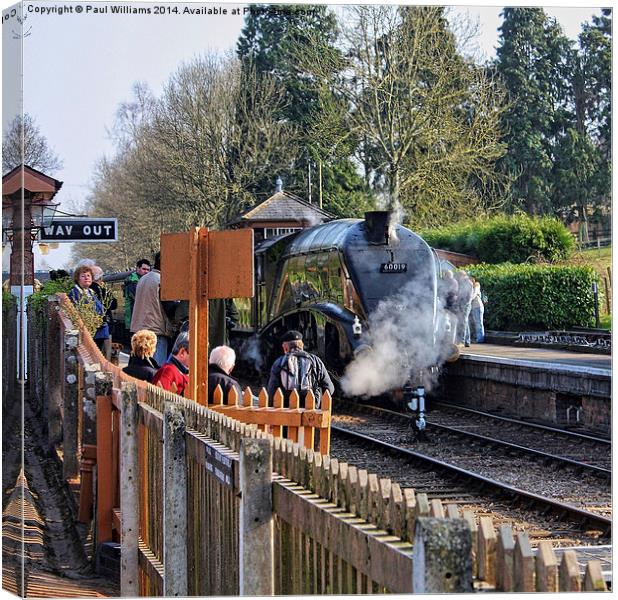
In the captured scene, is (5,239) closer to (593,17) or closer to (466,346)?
(593,17)

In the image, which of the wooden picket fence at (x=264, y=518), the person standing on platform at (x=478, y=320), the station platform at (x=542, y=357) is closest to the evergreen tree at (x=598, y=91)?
the wooden picket fence at (x=264, y=518)

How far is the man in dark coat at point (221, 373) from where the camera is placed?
7.50m

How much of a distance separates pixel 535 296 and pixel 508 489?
35.3ft

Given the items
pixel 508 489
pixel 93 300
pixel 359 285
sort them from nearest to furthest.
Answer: pixel 508 489 → pixel 93 300 → pixel 359 285

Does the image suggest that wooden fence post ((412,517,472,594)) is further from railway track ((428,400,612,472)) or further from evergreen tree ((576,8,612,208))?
railway track ((428,400,612,472))

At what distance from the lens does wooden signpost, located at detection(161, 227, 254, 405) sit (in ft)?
22.3

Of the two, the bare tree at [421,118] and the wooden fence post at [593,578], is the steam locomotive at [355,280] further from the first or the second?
the wooden fence post at [593,578]

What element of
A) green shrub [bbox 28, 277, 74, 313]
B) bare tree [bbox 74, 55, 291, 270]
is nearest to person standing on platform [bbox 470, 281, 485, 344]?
bare tree [bbox 74, 55, 291, 270]

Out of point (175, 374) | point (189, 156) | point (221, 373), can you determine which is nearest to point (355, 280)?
point (189, 156)

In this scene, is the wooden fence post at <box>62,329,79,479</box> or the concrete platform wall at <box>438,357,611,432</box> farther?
the concrete platform wall at <box>438,357,611,432</box>

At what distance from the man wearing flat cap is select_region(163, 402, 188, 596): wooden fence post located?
14.2 ft

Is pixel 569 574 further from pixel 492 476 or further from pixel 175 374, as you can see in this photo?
pixel 492 476

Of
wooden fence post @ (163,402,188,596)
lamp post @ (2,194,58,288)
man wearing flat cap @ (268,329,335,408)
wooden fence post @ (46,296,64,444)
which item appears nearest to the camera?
wooden fence post @ (163,402,188,596)

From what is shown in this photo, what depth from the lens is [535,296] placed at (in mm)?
19547
